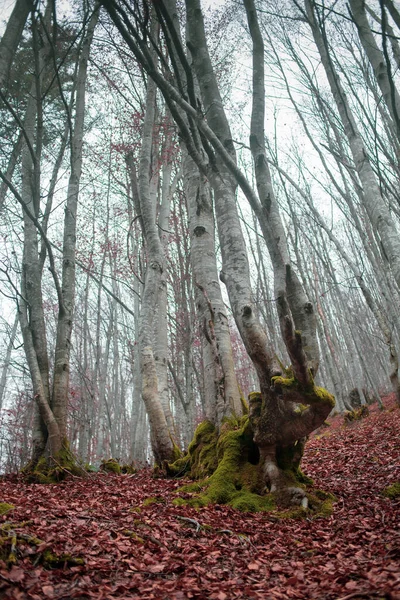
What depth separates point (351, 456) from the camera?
19.1ft

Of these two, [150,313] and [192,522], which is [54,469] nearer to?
[150,313]

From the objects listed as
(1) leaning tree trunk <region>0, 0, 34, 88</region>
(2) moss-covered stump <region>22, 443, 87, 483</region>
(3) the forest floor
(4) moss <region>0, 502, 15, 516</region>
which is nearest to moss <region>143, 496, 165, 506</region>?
(3) the forest floor

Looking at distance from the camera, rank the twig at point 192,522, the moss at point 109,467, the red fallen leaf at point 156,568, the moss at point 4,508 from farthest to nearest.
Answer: the moss at point 109,467 → the twig at point 192,522 → the moss at point 4,508 → the red fallen leaf at point 156,568

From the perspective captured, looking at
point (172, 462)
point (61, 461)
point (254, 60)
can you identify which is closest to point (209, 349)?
point (172, 462)

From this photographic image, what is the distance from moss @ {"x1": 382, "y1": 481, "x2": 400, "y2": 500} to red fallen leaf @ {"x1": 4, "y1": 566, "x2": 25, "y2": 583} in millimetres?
3360

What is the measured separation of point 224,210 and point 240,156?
35.4 feet

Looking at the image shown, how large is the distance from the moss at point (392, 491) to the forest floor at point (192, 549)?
7 centimetres

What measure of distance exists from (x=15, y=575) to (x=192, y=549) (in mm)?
1196

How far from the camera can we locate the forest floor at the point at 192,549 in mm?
1762

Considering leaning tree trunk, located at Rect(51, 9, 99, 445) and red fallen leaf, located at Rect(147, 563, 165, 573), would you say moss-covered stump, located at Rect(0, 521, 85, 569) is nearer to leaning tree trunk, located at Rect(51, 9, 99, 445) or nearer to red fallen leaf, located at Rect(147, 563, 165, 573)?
red fallen leaf, located at Rect(147, 563, 165, 573)

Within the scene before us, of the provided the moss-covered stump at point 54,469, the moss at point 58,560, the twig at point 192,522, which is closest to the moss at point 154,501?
the twig at point 192,522

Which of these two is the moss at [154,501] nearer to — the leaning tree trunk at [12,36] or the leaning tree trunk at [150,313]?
the leaning tree trunk at [150,313]

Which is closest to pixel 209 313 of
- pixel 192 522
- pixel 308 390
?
pixel 308 390

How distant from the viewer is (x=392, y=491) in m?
3.70
